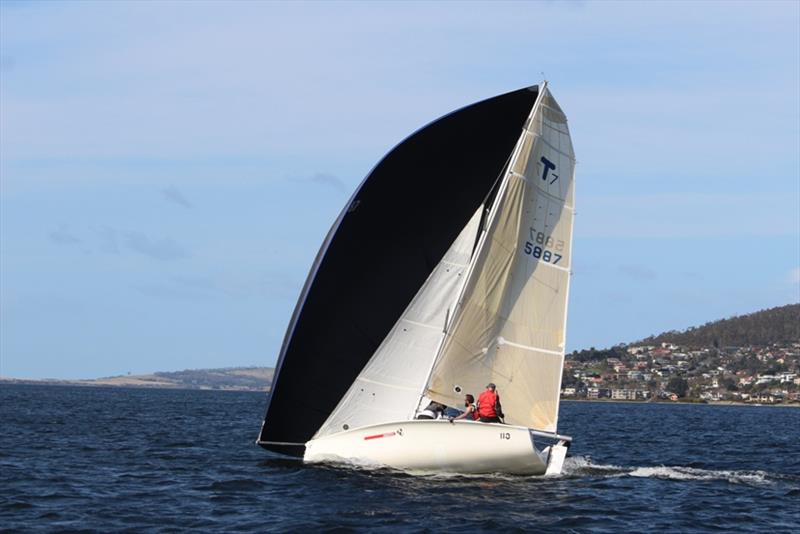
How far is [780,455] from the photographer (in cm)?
3712

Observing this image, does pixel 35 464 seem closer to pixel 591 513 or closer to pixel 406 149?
pixel 406 149

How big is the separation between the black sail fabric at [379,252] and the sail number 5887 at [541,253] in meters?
1.64

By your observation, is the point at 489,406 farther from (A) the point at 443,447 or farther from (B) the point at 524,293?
(B) the point at 524,293

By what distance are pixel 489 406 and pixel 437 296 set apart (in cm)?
284

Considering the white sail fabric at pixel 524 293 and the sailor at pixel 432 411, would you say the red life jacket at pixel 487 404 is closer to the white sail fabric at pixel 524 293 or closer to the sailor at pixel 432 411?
the white sail fabric at pixel 524 293

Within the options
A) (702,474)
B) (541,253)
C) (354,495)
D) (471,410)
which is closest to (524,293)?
(541,253)

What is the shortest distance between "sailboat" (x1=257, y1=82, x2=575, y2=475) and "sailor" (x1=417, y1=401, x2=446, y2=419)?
197 millimetres

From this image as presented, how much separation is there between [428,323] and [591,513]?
6.21 m

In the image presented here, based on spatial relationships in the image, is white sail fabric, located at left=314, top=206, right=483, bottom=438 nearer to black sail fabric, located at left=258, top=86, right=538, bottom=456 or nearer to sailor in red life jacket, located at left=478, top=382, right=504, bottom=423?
black sail fabric, located at left=258, top=86, right=538, bottom=456

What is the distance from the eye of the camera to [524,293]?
25188 mm

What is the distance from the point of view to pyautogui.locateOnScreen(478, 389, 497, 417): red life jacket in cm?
2417

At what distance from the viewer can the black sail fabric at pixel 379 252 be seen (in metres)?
25.2

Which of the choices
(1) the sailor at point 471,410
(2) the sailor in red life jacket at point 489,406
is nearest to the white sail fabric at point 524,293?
(1) the sailor at point 471,410

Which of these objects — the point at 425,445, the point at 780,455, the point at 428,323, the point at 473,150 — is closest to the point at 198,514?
the point at 425,445
